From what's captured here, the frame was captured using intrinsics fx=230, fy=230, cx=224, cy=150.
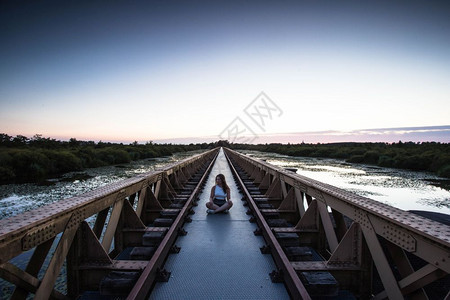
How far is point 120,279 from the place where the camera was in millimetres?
2484

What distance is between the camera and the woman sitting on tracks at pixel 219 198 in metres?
5.34

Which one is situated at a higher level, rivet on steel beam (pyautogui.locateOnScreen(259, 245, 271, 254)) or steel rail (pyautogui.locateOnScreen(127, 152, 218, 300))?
steel rail (pyautogui.locateOnScreen(127, 152, 218, 300))

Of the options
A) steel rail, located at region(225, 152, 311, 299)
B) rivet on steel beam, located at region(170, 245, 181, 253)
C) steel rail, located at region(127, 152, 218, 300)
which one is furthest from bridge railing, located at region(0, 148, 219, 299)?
steel rail, located at region(225, 152, 311, 299)

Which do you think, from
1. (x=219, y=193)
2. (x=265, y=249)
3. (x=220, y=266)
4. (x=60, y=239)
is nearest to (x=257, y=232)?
(x=265, y=249)

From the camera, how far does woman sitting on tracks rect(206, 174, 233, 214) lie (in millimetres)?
5336

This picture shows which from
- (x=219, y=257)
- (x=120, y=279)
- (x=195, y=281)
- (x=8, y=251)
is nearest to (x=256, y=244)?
(x=219, y=257)

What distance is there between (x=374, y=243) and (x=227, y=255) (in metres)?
1.93

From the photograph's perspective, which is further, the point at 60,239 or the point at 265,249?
the point at 265,249

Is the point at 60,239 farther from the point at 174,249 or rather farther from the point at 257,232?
the point at 257,232

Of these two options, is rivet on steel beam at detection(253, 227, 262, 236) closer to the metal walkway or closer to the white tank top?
the metal walkway

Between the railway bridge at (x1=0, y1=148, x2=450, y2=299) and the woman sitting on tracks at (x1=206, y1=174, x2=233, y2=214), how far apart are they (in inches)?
36.1

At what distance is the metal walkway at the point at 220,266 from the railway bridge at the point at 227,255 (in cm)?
1

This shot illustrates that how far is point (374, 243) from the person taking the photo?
226 centimetres

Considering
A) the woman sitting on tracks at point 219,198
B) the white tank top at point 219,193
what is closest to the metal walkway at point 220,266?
the woman sitting on tracks at point 219,198
